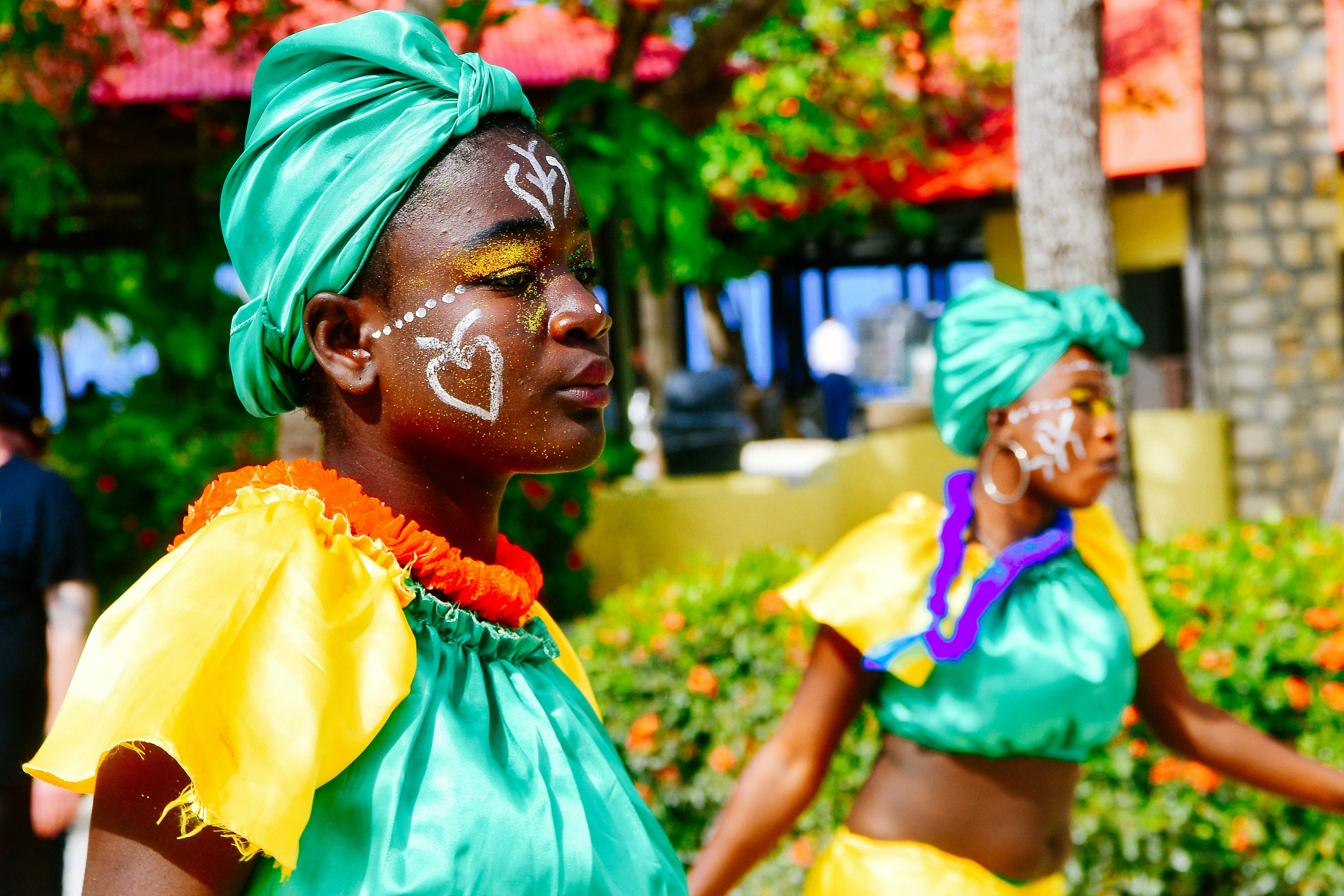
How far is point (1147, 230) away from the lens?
38.3 ft

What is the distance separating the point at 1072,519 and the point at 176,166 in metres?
9.33

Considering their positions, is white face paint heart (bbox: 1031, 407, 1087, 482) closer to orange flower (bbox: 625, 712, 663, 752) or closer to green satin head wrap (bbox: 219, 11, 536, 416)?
green satin head wrap (bbox: 219, 11, 536, 416)

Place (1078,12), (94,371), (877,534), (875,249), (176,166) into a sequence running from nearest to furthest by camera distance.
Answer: (877,534) → (1078,12) → (176,166) → (94,371) → (875,249)

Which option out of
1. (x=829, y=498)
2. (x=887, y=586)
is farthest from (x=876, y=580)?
(x=829, y=498)

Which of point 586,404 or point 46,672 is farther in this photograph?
point 46,672

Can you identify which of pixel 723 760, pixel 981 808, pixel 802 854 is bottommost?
pixel 802 854

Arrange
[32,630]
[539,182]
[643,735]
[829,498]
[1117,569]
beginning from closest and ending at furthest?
1. [539,182]
2. [1117,569]
3. [32,630]
4. [643,735]
5. [829,498]

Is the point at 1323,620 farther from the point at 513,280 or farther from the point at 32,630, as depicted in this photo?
the point at 32,630

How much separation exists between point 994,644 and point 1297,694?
2115mm

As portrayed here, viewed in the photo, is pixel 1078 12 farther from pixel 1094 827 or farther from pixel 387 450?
pixel 387 450

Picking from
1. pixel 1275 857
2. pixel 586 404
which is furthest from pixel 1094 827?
pixel 586 404

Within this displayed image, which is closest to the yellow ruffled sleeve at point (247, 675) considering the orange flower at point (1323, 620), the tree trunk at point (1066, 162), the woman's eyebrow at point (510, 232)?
the woman's eyebrow at point (510, 232)

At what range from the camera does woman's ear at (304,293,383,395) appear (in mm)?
1489

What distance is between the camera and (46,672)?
12.8 ft
